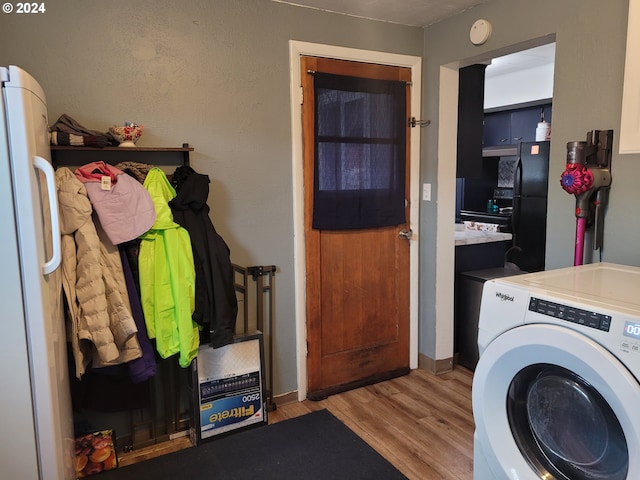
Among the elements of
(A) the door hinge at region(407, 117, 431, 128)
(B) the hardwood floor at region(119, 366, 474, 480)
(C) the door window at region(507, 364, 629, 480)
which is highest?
(A) the door hinge at region(407, 117, 431, 128)

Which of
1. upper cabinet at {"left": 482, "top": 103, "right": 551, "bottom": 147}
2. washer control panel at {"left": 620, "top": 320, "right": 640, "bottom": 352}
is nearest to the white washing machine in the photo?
washer control panel at {"left": 620, "top": 320, "right": 640, "bottom": 352}

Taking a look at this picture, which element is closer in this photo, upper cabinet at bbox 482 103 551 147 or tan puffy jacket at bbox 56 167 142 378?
tan puffy jacket at bbox 56 167 142 378

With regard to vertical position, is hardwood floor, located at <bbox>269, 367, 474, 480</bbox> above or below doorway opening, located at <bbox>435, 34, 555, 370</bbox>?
below

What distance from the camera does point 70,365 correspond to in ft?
6.72

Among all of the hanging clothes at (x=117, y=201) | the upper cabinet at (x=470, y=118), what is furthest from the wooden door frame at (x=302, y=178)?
the hanging clothes at (x=117, y=201)

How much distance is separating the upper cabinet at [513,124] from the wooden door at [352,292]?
9.80ft

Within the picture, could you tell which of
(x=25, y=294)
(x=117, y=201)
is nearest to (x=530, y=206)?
(x=117, y=201)

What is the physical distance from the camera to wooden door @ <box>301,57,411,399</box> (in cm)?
274

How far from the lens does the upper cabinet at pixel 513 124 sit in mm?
5281

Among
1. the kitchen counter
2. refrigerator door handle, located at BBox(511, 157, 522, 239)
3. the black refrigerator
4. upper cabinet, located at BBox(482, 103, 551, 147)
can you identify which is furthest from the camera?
upper cabinet, located at BBox(482, 103, 551, 147)

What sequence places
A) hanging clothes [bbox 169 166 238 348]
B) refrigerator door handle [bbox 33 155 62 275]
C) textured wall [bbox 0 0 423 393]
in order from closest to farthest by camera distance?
refrigerator door handle [bbox 33 155 62 275] < textured wall [bbox 0 0 423 393] < hanging clothes [bbox 169 166 238 348]

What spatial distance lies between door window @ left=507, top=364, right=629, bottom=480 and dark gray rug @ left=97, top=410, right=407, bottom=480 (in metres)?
0.78

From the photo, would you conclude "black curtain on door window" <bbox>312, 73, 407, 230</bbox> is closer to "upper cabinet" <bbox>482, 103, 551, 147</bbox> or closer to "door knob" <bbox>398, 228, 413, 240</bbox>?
"door knob" <bbox>398, 228, 413, 240</bbox>

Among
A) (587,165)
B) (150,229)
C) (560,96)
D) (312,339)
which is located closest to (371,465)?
(312,339)
